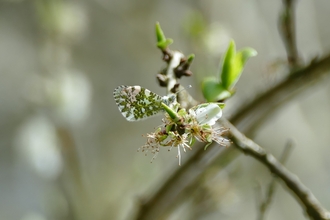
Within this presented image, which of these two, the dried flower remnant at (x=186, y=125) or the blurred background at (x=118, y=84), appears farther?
the blurred background at (x=118, y=84)

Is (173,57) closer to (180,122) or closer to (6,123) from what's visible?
(180,122)

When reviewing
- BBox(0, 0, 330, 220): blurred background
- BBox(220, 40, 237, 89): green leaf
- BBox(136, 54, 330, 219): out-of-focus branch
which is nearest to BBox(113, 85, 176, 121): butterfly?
BBox(220, 40, 237, 89): green leaf

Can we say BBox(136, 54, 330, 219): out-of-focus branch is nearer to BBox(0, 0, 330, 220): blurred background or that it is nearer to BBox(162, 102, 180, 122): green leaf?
BBox(162, 102, 180, 122): green leaf

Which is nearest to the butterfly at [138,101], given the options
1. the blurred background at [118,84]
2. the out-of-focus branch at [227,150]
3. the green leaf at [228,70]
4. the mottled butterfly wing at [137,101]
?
the mottled butterfly wing at [137,101]

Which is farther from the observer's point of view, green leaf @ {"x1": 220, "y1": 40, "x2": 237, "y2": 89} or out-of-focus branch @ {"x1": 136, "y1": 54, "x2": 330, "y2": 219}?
out-of-focus branch @ {"x1": 136, "y1": 54, "x2": 330, "y2": 219}

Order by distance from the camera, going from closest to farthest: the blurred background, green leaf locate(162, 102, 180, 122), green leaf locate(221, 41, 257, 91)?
green leaf locate(162, 102, 180, 122) < green leaf locate(221, 41, 257, 91) < the blurred background

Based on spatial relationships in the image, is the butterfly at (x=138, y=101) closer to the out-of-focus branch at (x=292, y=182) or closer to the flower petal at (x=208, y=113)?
the flower petal at (x=208, y=113)

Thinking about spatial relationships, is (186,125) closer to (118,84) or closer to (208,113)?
(208,113)
